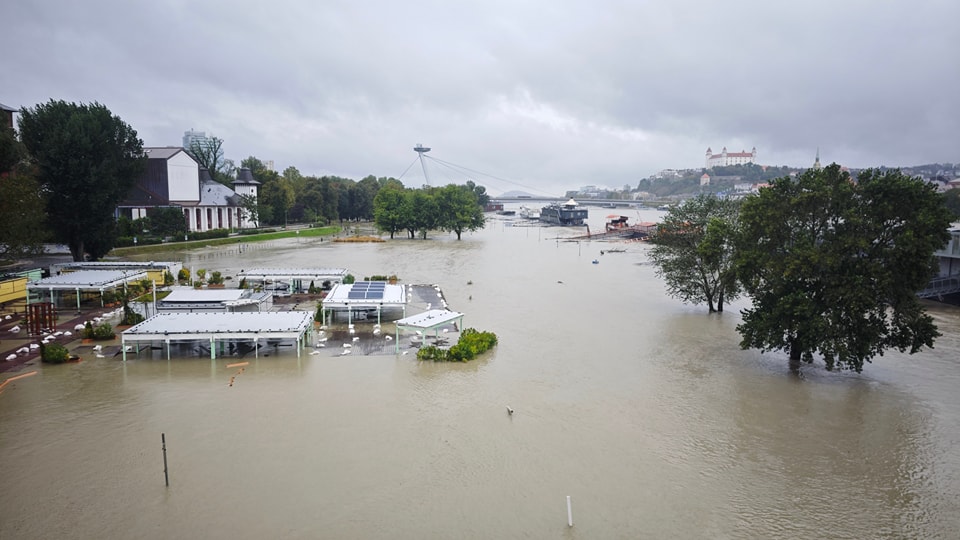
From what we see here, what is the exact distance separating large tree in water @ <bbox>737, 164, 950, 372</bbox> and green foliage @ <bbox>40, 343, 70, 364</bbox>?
2402cm

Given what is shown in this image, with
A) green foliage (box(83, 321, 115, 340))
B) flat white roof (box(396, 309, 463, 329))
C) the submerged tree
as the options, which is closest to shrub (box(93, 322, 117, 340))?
green foliage (box(83, 321, 115, 340))

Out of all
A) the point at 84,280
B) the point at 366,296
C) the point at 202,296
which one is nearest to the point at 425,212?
the point at 84,280

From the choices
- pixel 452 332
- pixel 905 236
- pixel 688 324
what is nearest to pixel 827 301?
pixel 905 236

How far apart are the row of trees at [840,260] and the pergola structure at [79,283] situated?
29.6 m

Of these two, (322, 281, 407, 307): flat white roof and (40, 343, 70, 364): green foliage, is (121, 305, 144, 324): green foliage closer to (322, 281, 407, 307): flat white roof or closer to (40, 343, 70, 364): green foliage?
(40, 343, 70, 364): green foliage

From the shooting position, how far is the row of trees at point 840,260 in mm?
18609

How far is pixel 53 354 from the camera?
21016 millimetres

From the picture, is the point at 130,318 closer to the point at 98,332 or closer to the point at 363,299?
the point at 98,332

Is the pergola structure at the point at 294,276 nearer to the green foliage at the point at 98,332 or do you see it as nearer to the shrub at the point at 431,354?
the green foliage at the point at 98,332

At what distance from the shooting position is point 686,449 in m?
15.4

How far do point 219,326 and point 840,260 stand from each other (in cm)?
2179

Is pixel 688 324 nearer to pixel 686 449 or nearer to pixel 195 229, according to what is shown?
pixel 686 449

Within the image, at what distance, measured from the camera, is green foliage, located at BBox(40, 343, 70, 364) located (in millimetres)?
21016

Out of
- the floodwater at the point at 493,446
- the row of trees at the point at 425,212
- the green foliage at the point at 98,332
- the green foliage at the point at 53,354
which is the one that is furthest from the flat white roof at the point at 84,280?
the row of trees at the point at 425,212
